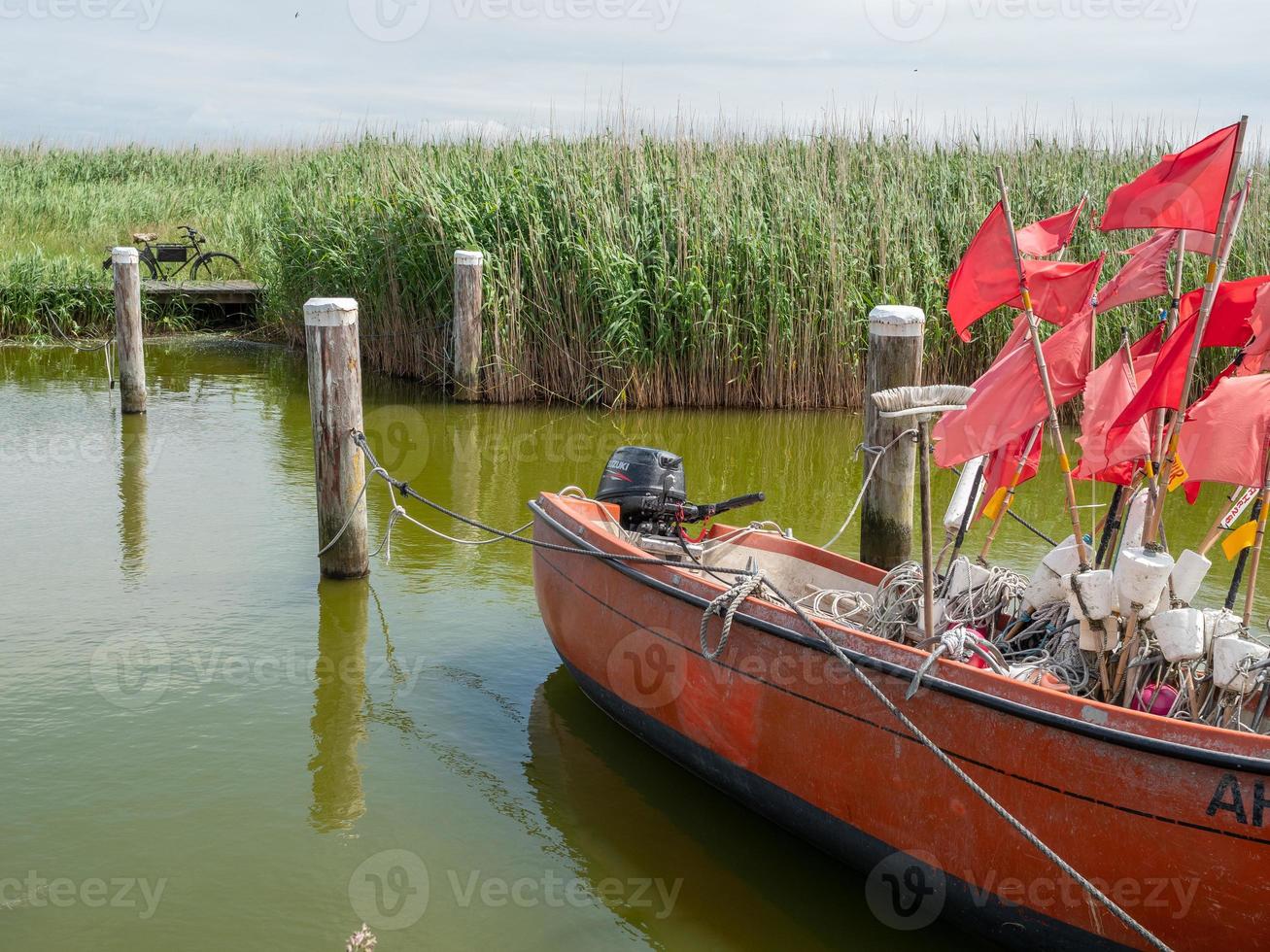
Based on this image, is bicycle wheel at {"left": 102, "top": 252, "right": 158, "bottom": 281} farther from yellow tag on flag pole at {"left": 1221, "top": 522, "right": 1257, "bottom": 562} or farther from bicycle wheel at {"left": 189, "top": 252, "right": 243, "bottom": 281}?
yellow tag on flag pole at {"left": 1221, "top": 522, "right": 1257, "bottom": 562}

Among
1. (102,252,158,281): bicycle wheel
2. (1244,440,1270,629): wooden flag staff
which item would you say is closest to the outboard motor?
(1244,440,1270,629): wooden flag staff

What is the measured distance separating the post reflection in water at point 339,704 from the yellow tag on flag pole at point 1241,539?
3174 millimetres

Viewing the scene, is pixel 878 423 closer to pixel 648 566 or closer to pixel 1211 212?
pixel 648 566

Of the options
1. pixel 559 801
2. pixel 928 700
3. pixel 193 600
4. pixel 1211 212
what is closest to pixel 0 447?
pixel 193 600

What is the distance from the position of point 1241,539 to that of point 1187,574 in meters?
0.34

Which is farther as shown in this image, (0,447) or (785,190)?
(785,190)

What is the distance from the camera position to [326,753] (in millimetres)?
5078

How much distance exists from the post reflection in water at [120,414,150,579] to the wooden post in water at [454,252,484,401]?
2.80 m

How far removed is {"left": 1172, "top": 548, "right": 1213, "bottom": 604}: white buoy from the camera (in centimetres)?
391

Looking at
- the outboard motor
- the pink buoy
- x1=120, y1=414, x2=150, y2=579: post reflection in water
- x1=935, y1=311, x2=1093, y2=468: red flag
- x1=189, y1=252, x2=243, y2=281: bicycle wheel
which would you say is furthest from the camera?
x1=189, y1=252, x2=243, y2=281: bicycle wheel

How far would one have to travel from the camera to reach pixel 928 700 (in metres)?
3.84

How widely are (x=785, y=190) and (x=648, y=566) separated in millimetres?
7570

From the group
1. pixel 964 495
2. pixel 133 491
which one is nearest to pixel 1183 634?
pixel 964 495

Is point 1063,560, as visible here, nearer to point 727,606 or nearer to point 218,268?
point 727,606
